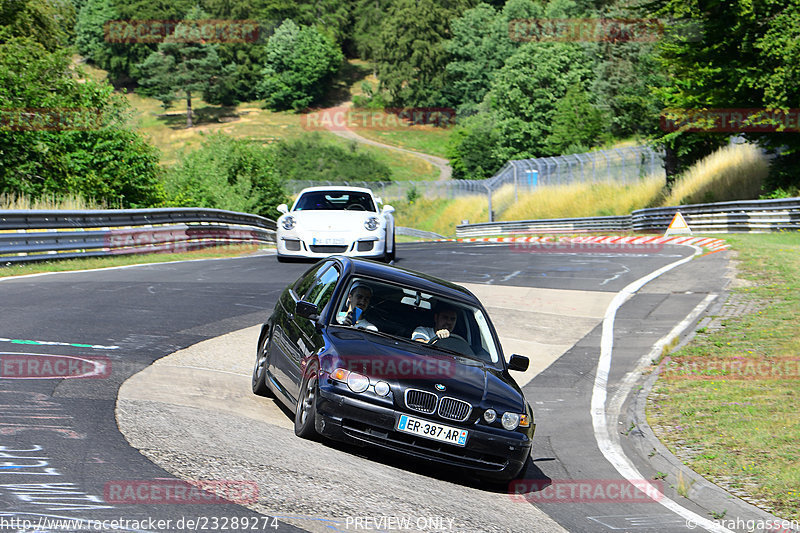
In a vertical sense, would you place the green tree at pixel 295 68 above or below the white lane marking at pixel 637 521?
above

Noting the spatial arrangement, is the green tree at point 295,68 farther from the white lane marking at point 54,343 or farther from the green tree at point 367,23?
the white lane marking at point 54,343

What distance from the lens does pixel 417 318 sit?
8320 millimetres

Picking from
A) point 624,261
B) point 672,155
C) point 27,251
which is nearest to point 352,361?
point 27,251

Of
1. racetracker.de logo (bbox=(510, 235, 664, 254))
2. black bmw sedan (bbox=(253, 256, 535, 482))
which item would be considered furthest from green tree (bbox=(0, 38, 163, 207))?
black bmw sedan (bbox=(253, 256, 535, 482))

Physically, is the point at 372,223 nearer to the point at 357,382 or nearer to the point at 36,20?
the point at 357,382

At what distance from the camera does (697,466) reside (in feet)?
26.5

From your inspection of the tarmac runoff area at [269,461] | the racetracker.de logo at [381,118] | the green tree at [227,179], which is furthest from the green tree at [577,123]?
the tarmac runoff area at [269,461]

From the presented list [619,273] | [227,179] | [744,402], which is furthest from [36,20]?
[744,402]

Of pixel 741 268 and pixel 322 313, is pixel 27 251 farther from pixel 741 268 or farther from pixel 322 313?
pixel 741 268

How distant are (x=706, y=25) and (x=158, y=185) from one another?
2077 centimetres

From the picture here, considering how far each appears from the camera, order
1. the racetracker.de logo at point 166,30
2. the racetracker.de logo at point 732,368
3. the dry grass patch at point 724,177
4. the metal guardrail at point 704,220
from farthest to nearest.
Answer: the racetracker.de logo at point 166,30 → the dry grass patch at point 724,177 → the metal guardrail at point 704,220 → the racetracker.de logo at point 732,368

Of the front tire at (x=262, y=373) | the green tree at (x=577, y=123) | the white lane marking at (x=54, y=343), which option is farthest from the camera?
the green tree at (x=577, y=123)

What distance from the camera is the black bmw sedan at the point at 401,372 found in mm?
6938

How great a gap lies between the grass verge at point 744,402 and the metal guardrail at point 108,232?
12851 millimetres
